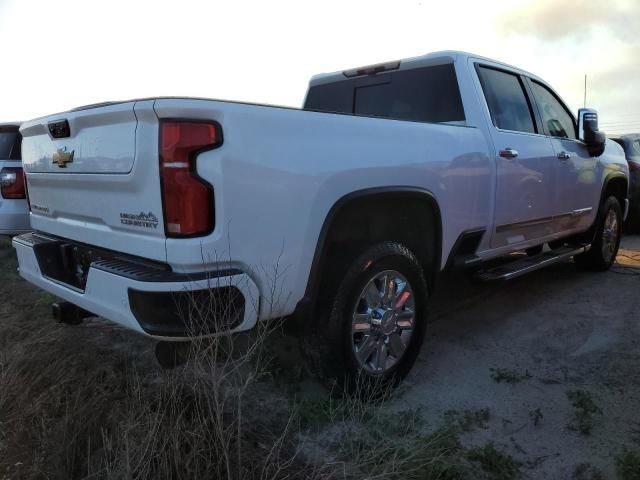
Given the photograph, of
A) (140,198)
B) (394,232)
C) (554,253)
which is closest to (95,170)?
(140,198)

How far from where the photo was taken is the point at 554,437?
279 cm

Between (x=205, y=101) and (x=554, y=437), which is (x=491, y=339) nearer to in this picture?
(x=554, y=437)

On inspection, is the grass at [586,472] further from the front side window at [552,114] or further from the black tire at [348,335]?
the front side window at [552,114]

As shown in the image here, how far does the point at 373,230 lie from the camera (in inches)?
127

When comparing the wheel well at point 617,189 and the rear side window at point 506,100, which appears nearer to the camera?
the rear side window at point 506,100

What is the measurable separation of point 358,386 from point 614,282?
156 inches

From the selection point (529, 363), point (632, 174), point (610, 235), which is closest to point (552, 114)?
point (610, 235)

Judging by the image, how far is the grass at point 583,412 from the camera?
282 centimetres

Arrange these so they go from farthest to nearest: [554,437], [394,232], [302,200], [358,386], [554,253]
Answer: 1. [554,253]
2. [394,232]
3. [358,386]
4. [554,437]
5. [302,200]

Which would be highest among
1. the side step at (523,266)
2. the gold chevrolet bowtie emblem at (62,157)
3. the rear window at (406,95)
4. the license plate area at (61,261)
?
the rear window at (406,95)

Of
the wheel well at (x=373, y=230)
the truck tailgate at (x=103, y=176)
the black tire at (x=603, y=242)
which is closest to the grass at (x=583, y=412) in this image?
the wheel well at (x=373, y=230)

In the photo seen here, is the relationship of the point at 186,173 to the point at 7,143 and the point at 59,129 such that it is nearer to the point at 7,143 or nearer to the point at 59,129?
the point at 59,129

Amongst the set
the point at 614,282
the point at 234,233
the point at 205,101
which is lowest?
the point at 614,282

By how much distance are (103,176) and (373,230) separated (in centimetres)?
151
